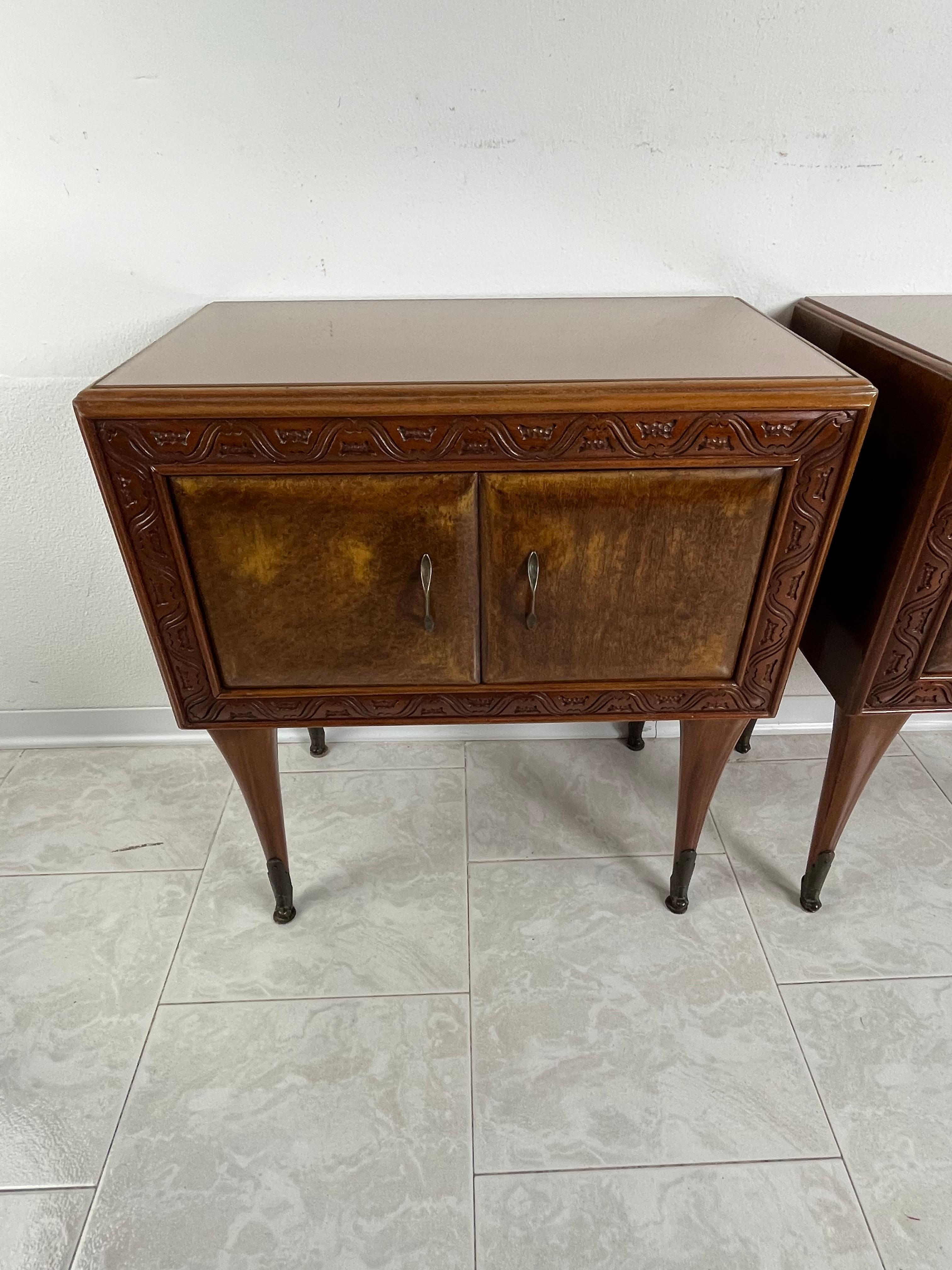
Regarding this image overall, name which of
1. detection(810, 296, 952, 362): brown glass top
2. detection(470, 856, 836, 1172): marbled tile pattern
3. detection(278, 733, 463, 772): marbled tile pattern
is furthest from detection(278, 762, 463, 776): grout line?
detection(810, 296, 952, 362): brown glass top

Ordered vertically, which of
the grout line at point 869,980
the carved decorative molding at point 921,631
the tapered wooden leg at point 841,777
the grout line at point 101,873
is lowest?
the grout line at point 101,873

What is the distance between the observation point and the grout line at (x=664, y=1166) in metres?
0.88

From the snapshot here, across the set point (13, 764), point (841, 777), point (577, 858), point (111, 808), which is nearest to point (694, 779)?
point (841, 777)

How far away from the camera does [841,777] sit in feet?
3.43

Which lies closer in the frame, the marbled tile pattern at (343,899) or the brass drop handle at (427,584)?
the brass drop handle at (427,584)

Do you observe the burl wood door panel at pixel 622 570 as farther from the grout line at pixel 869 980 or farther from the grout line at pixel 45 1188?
the grout line at pixel 45 1188

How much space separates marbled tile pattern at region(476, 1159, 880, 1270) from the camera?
0.81 metres

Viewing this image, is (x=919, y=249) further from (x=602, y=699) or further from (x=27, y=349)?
(x=27, y=349)

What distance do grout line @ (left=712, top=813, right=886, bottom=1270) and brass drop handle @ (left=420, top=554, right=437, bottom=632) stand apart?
72 cm

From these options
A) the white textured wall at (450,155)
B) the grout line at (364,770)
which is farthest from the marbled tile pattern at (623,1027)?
the white textured wall at (450,155)

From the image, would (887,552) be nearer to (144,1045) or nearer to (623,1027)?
(623,1027)

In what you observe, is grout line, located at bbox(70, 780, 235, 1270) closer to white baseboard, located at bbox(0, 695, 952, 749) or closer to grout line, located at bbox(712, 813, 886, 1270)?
white baseboard, located at bbox(0, 695, 952, 749)

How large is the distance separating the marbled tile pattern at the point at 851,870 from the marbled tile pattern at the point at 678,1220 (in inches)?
10.7

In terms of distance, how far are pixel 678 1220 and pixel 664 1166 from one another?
0.17ft
